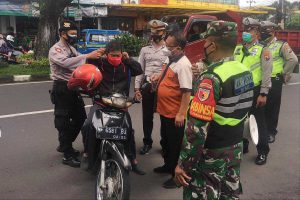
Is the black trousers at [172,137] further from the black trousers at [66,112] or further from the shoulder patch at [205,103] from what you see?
the shoulder patch at [205,103]

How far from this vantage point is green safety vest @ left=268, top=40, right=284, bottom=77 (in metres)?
5.83

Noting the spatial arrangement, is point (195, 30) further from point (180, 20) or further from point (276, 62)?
point (276, 62)

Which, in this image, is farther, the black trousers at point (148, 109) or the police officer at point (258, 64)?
the black trousers at point (148, 109)

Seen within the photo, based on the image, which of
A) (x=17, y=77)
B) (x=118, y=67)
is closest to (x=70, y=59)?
(x=118, y=67)

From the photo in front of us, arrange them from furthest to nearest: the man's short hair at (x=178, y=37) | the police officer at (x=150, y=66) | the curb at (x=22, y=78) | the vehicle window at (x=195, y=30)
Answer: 1. the curb at (x=22, y=78)
2. the vehicle window at (x=195, y=30)
3. the police officer at (x=150, y=66)
4. the man's short hair at (x=178, y=37)

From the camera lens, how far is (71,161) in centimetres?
480

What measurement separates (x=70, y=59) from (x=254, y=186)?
7.85ft

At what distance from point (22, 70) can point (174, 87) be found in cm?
987

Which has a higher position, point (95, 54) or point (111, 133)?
point (95, 54)

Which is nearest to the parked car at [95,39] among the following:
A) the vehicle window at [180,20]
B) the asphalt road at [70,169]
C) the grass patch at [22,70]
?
the grass patch at [22,70]

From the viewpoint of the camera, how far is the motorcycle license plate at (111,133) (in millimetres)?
3598

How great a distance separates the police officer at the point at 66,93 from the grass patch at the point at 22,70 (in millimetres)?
8002

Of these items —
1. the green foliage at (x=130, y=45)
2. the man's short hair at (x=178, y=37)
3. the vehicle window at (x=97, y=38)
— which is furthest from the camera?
the vehicle window at (x=97, y=38)

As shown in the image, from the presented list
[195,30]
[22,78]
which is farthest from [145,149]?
[22,78]
